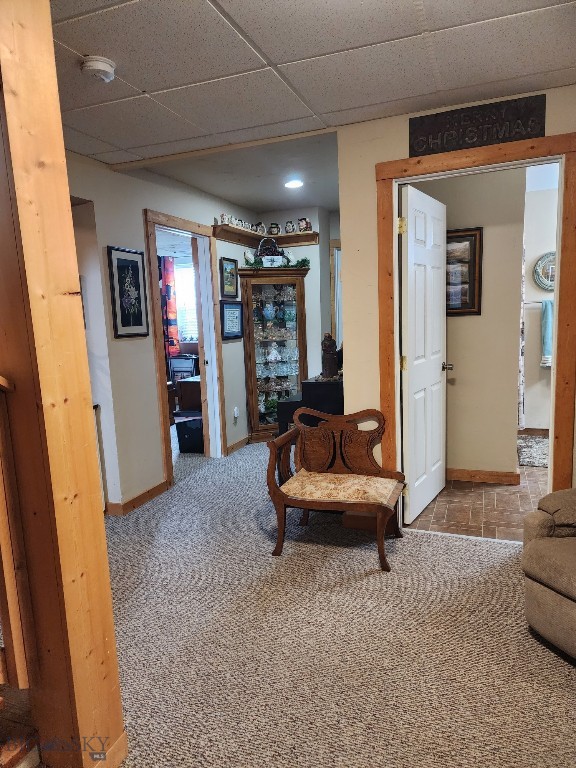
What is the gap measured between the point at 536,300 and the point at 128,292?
4276 mm

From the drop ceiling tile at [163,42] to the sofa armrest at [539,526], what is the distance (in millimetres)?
2377

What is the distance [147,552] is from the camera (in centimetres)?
309

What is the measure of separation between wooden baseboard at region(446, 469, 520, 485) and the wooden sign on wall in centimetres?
245

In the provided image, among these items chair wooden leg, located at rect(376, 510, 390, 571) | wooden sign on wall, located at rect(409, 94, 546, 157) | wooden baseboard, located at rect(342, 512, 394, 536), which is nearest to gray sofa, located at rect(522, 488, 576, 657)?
→ chair wooden leg, located at rect(376, 510, 390, 571)

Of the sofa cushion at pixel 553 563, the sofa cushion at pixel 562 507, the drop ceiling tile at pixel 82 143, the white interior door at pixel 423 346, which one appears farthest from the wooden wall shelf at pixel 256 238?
the sofa cushion at pixel 553 563

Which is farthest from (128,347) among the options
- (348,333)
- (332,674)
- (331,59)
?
(332,674)

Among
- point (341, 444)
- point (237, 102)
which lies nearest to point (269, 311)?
point (341, 444)

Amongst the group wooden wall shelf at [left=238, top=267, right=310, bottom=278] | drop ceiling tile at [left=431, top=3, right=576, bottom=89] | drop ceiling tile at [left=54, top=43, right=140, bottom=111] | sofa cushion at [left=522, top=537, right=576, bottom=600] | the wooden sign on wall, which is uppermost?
drop ceiling tile at [left=54, top=43, right=140, bottom=111]

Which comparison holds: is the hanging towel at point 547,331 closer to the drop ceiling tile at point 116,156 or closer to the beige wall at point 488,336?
the beige wall at point 488,336

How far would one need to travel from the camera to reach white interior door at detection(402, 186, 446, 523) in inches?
123

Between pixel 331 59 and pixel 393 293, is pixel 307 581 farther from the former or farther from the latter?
pixel 331 59

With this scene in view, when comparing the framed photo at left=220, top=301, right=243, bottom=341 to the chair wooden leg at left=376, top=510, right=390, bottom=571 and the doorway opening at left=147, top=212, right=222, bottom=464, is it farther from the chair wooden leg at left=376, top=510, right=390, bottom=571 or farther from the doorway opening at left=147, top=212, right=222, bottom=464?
the chair wooden leg at left=376, top=510, right=390, bottom=571

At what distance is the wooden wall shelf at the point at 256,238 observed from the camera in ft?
16.8

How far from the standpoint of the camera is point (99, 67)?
2160mm
